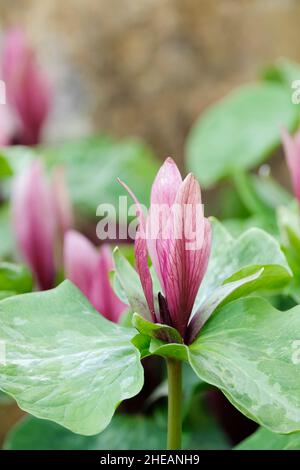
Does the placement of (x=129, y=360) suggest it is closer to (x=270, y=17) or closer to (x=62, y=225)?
(x=62, y=225)

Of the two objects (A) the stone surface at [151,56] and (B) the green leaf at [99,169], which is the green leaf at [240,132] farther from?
(A) the stone surface at [151,56]

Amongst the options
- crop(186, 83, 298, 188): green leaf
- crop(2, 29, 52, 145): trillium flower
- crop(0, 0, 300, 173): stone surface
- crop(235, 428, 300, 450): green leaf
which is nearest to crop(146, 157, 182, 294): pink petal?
crop(235, 428, 300, 450): green leaf

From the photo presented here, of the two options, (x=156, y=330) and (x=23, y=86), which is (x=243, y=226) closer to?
(x=156, y=330)

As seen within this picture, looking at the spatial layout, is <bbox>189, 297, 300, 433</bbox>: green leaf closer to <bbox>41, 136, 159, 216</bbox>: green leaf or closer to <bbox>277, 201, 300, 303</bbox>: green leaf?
<bbox>277, 201, 300, 303</bbox>: green leaf

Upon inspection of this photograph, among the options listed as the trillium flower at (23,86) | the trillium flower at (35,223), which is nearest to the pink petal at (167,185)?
the trillium flower at (35,223)

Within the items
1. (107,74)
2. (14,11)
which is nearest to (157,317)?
(107,74)
